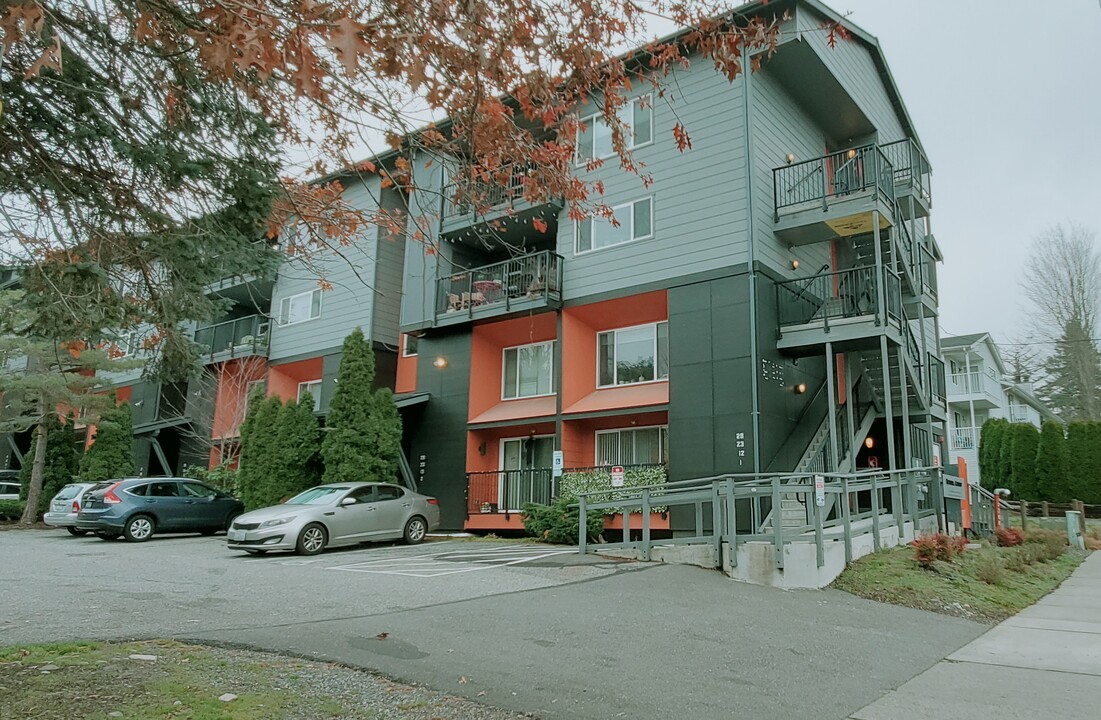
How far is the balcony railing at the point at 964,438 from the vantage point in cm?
3478

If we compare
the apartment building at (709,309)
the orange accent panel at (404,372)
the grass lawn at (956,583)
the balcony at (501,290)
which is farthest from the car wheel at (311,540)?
the grass lawn at (956,583)

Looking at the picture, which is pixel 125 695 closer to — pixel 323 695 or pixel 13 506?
pixel 323 695

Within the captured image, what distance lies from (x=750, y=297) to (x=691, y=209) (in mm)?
2483

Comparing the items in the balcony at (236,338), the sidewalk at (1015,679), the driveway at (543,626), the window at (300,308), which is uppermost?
the window at (300,308)

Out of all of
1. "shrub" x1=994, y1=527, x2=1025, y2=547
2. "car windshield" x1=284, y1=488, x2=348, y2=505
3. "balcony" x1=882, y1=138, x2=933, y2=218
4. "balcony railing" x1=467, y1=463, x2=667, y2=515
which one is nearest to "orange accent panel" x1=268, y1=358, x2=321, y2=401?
"balcony railing" x1=467, y1=463, x2=667, y2=515

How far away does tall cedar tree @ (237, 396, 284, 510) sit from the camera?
19.1 meters

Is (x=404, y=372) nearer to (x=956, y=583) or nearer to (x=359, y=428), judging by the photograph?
(x=359, y=428)

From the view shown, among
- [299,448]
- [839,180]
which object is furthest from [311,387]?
[839,180]

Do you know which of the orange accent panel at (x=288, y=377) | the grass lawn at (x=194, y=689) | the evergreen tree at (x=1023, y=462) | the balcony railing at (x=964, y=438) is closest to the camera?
the grass lawn at (x=194, y=689)

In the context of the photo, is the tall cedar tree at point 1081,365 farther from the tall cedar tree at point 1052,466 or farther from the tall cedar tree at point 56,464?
the tall cedar tree at point 56,464

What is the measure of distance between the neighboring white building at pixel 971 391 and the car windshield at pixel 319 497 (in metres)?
27.6

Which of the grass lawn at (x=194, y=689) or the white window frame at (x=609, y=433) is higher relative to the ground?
the white window frame at (x=609, y=433)

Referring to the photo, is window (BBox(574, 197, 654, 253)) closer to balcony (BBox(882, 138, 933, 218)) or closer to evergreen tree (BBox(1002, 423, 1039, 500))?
balcony (BBox(882, 138, 933, 218))

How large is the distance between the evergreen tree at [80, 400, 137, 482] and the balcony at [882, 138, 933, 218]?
23.6 metres
